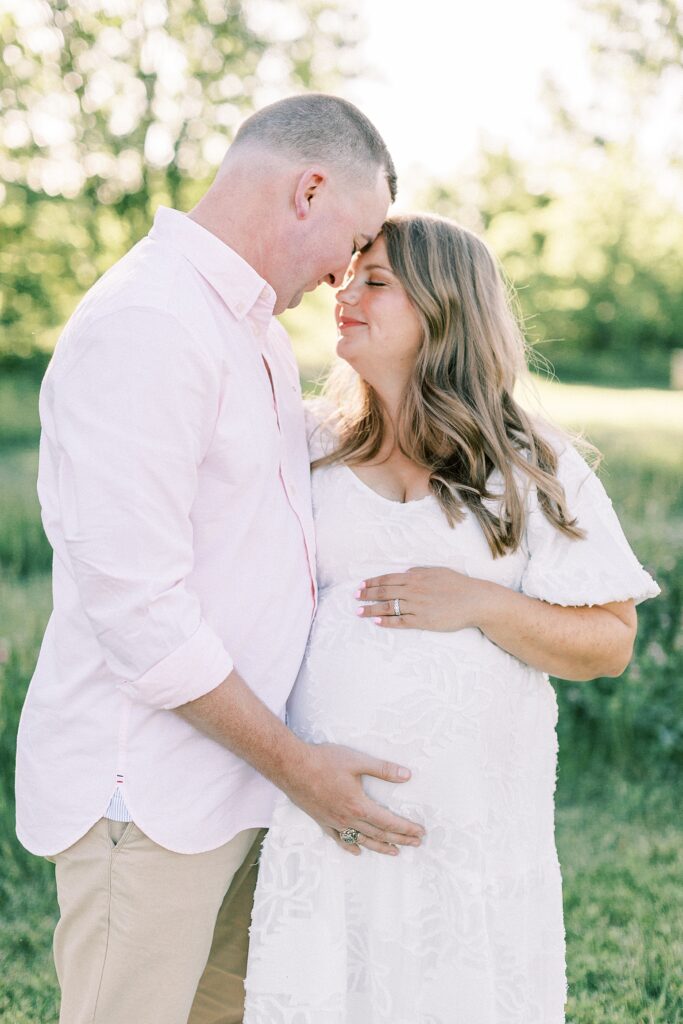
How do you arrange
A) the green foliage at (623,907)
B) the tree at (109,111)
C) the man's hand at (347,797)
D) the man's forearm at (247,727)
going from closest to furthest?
the man's forearm at (247,727) → the man's hand at (347,797) → the green foliage at (623,907) → the tree at (109,111)

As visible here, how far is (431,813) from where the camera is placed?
2451 mm

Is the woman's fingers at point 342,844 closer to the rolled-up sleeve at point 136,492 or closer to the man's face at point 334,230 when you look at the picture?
the rolled-up sleeve at point 136,492

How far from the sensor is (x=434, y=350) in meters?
2.87

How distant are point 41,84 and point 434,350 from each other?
716cm

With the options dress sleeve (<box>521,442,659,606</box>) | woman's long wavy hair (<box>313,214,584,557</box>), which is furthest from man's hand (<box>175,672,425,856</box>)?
woman's long wavy hair (<box>313,214,584,557</box>)

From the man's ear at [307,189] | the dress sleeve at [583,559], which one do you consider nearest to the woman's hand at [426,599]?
the dress sleeve at [583,559]

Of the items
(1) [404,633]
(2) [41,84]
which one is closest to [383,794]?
(1) [404,633]

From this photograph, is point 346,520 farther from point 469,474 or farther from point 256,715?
point 256,715

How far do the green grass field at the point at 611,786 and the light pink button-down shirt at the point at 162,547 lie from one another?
198 centimetres

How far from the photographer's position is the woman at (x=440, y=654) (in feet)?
7.95

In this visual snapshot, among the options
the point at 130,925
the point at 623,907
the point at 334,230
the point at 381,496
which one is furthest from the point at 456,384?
the point at 623,907

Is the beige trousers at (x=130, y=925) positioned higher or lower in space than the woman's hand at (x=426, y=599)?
lower

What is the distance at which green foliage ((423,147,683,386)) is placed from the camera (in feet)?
67.6

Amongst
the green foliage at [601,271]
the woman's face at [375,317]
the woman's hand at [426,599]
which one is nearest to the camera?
the woman's hand at [426,599]
